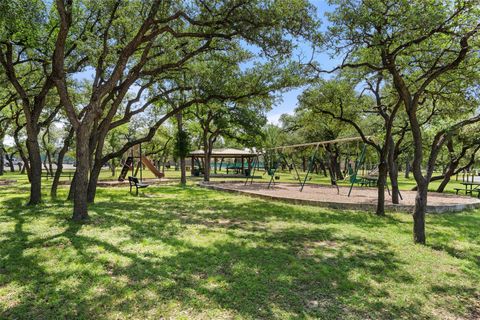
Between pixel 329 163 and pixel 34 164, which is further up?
pixel 329 163

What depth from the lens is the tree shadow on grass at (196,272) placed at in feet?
9.89

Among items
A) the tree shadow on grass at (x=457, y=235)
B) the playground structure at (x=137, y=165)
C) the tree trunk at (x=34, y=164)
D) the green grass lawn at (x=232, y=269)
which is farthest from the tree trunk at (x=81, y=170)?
the playground structure at (x=137, y=165)

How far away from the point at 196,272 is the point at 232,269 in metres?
0.48

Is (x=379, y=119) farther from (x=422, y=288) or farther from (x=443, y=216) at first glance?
(x=422, y=288)

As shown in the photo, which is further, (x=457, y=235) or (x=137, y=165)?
(x=137, y=165)

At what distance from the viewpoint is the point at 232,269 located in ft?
13.3

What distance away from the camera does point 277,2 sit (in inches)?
254

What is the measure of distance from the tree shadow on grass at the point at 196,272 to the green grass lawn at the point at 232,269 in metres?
0.01

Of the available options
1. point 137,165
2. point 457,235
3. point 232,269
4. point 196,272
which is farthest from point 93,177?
point 137,165

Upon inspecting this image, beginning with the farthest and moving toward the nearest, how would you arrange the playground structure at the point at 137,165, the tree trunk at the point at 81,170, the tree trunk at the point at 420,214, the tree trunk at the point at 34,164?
the playground structure at the point at 137,165, the tree trunk at the point at 34,164, the tree trunk at the point at 81,170, the tree trunk at the point at 420,214

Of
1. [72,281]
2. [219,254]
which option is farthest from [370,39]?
[72,281]

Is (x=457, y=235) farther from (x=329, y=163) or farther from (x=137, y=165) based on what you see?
(x=137, y=165)

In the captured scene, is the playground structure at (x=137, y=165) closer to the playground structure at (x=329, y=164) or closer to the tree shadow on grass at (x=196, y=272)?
the playground structure at (x=329, y=164)

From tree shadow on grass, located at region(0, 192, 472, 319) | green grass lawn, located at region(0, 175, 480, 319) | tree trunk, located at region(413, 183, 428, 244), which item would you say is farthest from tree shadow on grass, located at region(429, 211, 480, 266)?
tree shadow on grass, located at region(0, 192, 472, 319)
